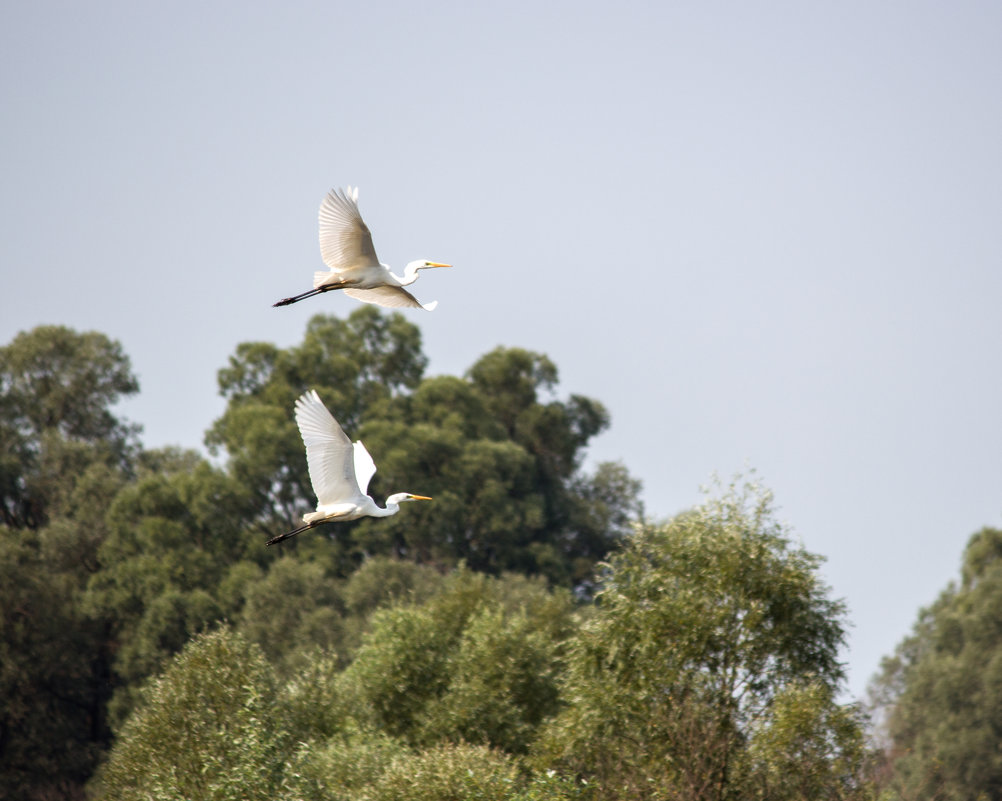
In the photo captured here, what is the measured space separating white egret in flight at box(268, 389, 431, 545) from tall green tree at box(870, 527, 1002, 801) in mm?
30368

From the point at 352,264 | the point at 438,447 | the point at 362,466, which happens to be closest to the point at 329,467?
the point at 362,466

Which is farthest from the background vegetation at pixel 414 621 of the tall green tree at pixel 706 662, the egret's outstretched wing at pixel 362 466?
the egret's outstretched wing at pixel 362 466

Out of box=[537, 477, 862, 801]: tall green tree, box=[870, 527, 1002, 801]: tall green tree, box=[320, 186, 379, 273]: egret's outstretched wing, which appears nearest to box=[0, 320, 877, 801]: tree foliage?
box=[537, 477, 862, 801]: tall green tree

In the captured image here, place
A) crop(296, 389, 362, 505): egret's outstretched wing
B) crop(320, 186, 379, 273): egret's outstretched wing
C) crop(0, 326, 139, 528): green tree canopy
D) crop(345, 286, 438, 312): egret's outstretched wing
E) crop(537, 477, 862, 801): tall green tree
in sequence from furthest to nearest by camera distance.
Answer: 1. crop(0, 326, 139, 528): green tree canopy
2. crop(537, 477, 862, 801): tall green tree
3. crop(345, 286, 438, 312): egret's outstretched wing
4. crop(320, 186, 379, 273): egret's outstretched wing
5. crop(296, 389, 362, 505): egret's outstretched wing

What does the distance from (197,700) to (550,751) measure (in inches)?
284

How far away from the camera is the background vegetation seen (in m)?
27.1

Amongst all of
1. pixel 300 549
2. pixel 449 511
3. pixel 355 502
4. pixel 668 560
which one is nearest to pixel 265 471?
pixel 300 549

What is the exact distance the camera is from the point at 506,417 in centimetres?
7162

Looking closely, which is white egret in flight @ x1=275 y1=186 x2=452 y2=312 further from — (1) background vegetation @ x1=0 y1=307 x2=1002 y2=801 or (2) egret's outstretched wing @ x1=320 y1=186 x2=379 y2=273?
(1) background vegetation @ x1=0 y1=307 x2=1002 y2=801

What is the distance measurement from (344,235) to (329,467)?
2977 mm

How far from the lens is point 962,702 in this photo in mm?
49875

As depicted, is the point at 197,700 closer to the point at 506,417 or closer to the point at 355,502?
the point at 355,502

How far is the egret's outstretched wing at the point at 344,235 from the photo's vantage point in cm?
1770

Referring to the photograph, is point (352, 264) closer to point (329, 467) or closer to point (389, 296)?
point (389, 296)
